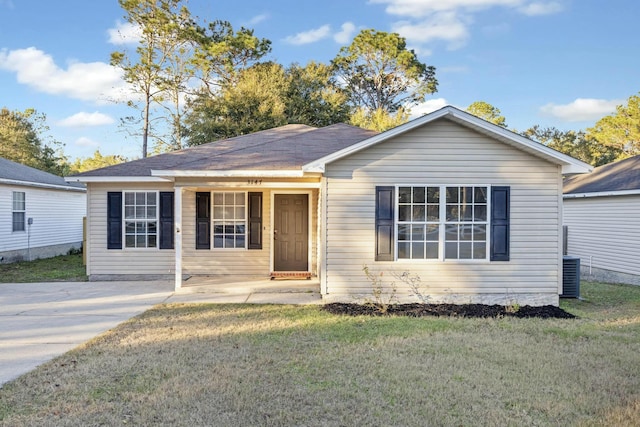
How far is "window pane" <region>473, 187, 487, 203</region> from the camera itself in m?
8.31

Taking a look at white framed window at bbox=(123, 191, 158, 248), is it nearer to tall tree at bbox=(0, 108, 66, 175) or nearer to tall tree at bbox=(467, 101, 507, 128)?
tall tree at bbox=(0, 108, 66, 175)

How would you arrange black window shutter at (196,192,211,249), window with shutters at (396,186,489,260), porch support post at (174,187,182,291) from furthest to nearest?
black window shutter at (196,192,211,249)
porch support post at (174,187,182,291)
window with shutters at (396,186,489,260)

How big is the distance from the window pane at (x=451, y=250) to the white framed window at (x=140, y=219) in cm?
688

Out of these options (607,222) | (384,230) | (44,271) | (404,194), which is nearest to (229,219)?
(384,230)

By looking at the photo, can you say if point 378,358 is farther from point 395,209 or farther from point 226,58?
point 226,58

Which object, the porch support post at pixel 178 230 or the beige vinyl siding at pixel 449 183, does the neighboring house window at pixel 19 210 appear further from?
the beige vinyl siding at pixel 449 183

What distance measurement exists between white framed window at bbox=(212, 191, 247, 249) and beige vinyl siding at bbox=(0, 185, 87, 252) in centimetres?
852

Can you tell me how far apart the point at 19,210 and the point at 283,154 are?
35.9 feet

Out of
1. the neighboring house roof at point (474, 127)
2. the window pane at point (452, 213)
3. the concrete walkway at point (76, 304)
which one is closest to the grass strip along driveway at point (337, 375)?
the concrete walkway at point (76, 304)

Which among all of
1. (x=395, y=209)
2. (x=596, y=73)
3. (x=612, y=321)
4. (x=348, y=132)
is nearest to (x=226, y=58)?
(x=348, y=132)

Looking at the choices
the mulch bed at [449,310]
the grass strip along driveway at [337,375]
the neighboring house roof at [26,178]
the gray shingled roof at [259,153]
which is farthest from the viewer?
the neighboring house roof at [26,178]

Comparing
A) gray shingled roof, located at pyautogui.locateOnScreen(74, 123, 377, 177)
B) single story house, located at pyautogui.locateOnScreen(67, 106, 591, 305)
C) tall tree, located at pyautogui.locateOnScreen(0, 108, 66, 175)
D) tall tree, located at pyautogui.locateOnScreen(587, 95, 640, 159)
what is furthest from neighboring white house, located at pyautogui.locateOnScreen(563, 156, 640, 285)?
tall tree, located at pyautogui.locateOnScreen(0, 108, 66, 175)

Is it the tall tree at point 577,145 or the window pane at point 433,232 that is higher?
the tall tree at point 577,145

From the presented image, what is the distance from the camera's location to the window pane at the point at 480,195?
831cm
